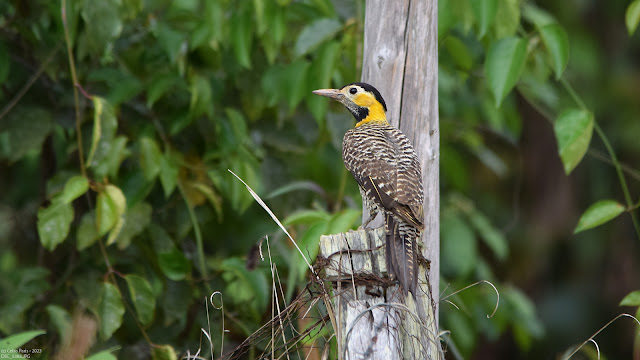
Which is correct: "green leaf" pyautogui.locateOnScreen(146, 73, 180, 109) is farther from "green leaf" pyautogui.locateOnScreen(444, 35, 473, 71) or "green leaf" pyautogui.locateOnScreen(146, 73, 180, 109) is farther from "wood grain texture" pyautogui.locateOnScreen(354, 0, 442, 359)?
"green leaf" pyautogui.locateOnScreen(444, 35, 473, 71)

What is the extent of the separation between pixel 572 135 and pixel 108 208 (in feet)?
7.11

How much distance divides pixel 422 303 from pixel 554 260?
621 centimetres

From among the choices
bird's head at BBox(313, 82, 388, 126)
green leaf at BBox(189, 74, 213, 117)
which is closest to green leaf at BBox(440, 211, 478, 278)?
bird's head at BBox(313, 82, 388, 126)

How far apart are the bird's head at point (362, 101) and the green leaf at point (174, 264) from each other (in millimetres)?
1207

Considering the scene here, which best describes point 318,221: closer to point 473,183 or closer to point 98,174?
point 98,174

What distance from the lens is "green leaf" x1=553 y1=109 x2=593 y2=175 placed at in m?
3.55

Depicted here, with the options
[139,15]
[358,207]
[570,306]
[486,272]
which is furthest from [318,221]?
[570,306]

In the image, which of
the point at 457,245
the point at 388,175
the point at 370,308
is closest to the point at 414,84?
the point at 388,175

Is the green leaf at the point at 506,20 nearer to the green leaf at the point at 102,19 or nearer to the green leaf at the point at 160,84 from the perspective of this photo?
the green leaf at the point at 160,84

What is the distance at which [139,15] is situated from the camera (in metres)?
4.83

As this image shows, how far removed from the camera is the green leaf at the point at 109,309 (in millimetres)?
3791

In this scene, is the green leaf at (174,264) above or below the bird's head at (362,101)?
below

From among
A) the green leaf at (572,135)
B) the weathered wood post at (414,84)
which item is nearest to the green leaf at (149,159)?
the weathered wood post at (414,84)

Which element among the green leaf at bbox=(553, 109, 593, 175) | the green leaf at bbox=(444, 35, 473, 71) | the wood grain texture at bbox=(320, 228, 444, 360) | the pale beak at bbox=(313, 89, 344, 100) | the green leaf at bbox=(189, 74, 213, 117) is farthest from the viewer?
the green leaf at bbox=(444, 35, 473, 71)
